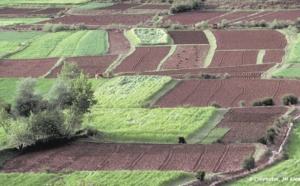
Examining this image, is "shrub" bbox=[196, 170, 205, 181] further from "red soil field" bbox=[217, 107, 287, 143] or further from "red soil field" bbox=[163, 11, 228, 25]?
"red soil field" bbox=[163, 11, 228, 25]

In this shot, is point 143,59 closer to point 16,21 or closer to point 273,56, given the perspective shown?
point 273,56

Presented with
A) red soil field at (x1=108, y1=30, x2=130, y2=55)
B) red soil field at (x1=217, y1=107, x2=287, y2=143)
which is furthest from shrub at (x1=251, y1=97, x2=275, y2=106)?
red soil field at (x1=108, y1=30, x2=130, y2=55)

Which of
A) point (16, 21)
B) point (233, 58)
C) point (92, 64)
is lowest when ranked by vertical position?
point (16, 21)

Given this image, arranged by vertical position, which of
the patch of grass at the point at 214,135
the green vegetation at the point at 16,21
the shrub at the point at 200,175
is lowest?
the green vegetation at the point at 16,21

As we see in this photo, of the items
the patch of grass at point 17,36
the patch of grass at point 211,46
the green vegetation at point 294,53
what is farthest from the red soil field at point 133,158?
the patch of grass at point 17,36

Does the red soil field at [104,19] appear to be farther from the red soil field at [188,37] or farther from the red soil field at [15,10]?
the red soil field at [188,37]

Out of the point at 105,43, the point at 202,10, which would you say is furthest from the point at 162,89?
the point at 202,10

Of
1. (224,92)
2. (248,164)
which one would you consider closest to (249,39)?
(224,92)

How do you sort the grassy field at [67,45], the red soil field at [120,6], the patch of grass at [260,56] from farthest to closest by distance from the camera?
the red soil field at [120,6] → the grassy field at [67,45] → the patch of grass at [260,56]
